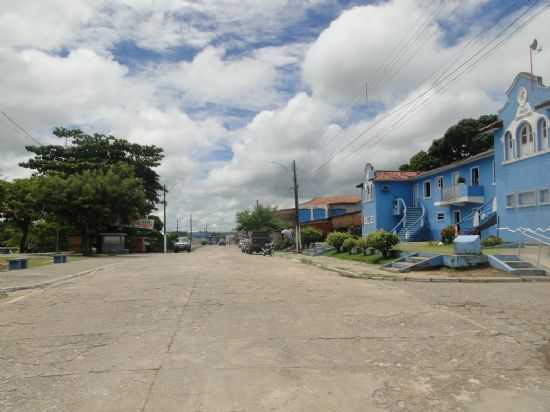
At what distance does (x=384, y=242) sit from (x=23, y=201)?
34.6 meters

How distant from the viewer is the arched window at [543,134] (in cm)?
2203

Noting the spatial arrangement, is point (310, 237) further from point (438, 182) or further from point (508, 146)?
point (508, 146)

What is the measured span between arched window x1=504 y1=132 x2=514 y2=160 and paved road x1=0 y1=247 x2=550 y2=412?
14.2m

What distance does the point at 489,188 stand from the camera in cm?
3056

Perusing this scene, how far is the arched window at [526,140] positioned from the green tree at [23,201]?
Answer: 116 ft

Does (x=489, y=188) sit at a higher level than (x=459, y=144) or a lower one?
lower

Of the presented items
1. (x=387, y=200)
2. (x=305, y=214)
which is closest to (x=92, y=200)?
(x=387, y=200)

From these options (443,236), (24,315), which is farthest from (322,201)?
(24,315)

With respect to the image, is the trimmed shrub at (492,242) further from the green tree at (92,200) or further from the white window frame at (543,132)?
the green tree at (92,200)

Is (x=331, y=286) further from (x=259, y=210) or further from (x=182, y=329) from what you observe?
(x=259, y=210)

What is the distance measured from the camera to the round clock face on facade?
23.3m

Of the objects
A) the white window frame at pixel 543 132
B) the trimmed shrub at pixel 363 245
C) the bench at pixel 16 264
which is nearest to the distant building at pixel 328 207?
the trimmed shrub at pixel 363 245

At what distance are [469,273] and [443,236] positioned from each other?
12911 mm

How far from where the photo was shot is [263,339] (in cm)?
761
